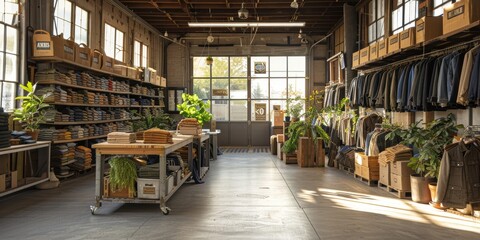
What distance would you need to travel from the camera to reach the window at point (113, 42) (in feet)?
37.9

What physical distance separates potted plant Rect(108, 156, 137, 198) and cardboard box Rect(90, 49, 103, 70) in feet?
14.3

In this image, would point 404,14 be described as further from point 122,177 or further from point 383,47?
point 122,177

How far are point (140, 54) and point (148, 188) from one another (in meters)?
9.65

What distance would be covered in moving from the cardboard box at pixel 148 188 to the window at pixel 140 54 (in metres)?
8.78

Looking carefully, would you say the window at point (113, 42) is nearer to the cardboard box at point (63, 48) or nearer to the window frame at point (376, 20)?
the cardboard box at point (63, 48)

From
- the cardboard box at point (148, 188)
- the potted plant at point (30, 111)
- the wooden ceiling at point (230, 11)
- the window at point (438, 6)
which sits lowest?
the cardboard box at point (148, 188)

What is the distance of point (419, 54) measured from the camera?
7.61 metres

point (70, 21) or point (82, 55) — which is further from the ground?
point (70, 21)

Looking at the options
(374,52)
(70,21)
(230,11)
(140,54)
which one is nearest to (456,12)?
(374,52)

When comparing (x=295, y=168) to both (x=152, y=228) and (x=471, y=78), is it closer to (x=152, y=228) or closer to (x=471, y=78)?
(x=471, y=78)

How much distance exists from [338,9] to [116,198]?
32.7ft

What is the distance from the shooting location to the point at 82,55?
866 cm

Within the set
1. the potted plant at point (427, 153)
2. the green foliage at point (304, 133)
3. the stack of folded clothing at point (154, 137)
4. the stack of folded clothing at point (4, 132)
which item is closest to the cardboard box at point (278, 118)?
the green foliage at point (304, 133)

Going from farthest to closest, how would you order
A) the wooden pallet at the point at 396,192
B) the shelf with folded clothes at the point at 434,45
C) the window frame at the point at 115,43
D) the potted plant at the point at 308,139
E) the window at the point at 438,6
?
the window frame at the point at 115,43 < the potted plant at the point at 308,139 < the window at the point at 438,6 < the wooden pallet at the point at 396,192 < the shelf with folded clothes at the point at 434,45
